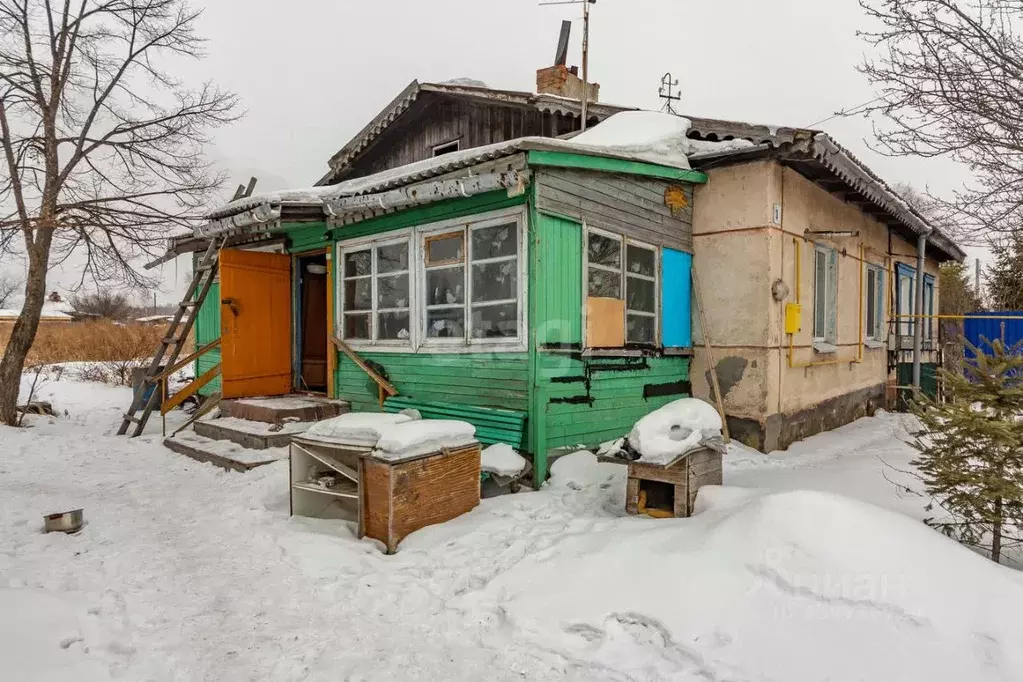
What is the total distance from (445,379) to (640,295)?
264cm

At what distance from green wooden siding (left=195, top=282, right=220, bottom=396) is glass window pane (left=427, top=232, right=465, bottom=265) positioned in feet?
20.3

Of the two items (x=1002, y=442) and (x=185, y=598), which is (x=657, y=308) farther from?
(x=185, y=598)

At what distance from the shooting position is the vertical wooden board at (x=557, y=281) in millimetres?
5852

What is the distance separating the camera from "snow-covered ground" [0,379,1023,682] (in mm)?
2840

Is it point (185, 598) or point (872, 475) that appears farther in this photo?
point (872, 475)

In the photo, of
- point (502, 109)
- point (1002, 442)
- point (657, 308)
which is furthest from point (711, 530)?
point (502, 109)

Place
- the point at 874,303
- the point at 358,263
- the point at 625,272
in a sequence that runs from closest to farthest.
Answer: the point at 625,272 → the point at 358,263 → the point at 874,303

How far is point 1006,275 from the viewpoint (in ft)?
61.3

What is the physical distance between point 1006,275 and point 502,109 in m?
18.2

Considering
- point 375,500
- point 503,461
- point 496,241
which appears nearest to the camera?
point 375,500

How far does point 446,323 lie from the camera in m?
6.86

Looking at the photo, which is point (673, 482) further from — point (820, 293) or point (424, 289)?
point (820, 293)

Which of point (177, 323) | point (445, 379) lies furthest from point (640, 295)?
point (177, 323)

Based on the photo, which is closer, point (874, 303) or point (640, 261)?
point (640, 261)
